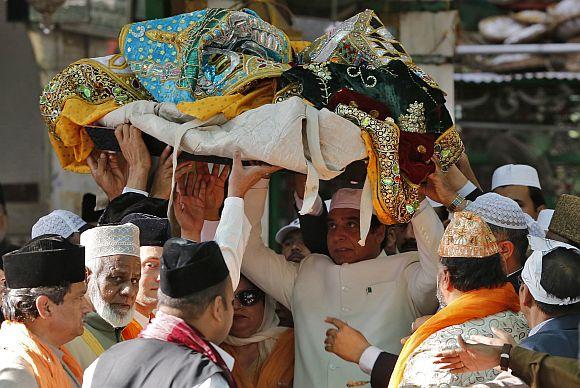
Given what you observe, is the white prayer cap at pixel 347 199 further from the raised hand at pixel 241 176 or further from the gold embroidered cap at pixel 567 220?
the gold embroidered cap at pixel 567 220

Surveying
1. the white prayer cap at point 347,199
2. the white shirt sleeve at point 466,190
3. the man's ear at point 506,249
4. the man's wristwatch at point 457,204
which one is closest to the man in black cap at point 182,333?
the white prayer cap at point 347,199

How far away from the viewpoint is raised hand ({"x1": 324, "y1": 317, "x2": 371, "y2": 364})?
16.7ft

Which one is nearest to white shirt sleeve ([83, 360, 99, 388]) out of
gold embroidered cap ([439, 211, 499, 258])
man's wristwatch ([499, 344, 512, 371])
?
man's wristwatch ([499, 344, 512, 371])

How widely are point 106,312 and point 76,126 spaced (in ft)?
2.73

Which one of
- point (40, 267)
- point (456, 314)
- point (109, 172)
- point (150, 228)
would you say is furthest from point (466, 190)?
point (40, 267)

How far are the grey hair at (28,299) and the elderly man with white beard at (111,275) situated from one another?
0.49m

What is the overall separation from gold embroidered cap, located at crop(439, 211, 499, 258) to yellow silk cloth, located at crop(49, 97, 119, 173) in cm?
146

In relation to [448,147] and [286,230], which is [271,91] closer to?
[448,147]

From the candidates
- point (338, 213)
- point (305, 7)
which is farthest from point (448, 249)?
point (305, 7)

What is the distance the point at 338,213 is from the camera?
5.50 m

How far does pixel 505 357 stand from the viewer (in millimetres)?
4262

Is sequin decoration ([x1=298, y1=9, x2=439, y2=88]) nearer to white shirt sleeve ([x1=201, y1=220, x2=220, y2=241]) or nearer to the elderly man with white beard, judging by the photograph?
white shirt sleeve ([x1=201, y1=220, x2=220, y2=241])

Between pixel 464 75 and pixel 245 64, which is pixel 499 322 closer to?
pixel 245 64

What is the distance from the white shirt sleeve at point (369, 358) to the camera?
507cm
